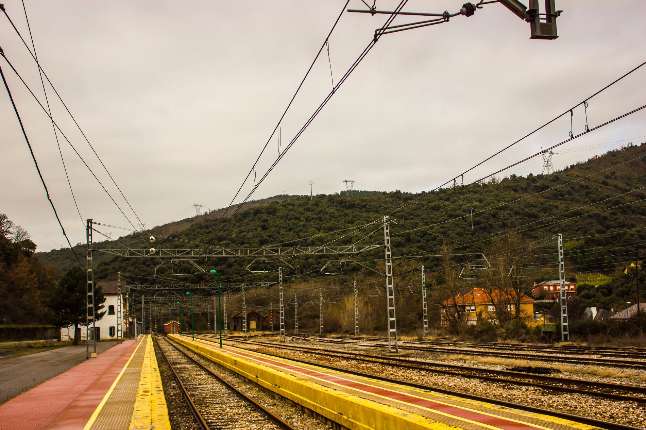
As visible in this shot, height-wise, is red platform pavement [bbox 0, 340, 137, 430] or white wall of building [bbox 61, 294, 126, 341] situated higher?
red platform pavement [bbox 0, 340, 137, 430]

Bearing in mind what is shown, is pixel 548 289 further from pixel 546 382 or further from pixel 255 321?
pixel 546 382

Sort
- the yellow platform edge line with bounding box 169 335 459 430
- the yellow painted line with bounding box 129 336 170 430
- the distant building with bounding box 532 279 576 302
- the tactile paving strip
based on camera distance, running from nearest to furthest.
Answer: the yellow platform edge line with bounding box 169 335 459 430, the yellow painted line with bounding box 129 336 170 430, the tactile paving strip, the distant building with bounding box 532 279 576 302

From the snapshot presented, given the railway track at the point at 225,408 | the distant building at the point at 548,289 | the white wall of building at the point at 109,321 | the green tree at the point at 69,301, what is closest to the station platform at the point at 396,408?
the railway track at the point at 225,408

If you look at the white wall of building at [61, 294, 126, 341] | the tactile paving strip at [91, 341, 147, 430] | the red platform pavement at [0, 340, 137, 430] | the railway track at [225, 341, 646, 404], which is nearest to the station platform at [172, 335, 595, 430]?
the railway track at [225, 341, 646, 404]

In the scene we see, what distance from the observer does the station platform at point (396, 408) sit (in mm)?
10836

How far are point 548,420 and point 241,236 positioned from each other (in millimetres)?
108643

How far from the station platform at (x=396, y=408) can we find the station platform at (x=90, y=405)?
344cm

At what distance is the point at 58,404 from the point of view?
17844 mm

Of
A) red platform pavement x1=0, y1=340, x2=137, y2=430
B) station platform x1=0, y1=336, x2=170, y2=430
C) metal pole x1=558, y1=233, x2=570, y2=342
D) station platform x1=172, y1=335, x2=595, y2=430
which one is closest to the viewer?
station platform x1=172, y1=335, x2=595, y2=430

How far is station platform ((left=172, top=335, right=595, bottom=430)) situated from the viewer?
1084 cm

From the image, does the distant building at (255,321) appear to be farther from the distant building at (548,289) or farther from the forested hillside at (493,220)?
the distant building at (548,289)

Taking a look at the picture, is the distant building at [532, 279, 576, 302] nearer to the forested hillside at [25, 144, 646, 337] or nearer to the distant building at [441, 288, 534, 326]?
the forested hillside at [25, 144, 646, 337]

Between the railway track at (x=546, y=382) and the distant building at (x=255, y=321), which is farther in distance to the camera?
the distant building at (x=255, y=321)

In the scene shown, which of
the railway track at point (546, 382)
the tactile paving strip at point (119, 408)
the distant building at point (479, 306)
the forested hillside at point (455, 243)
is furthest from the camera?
the forested hillside at point (455, 243)
